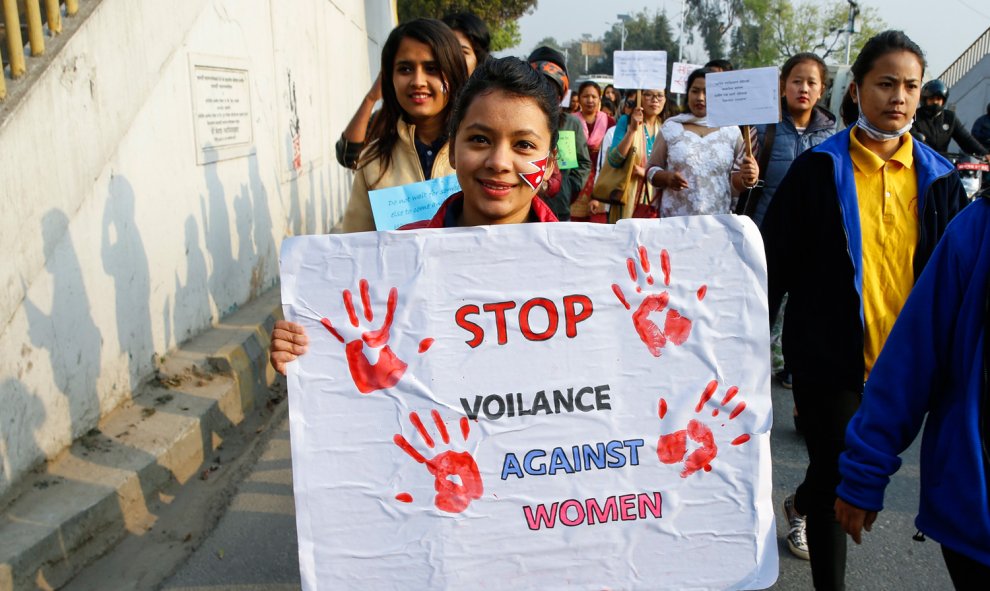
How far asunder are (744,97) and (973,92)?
Answer: 24.7 metres

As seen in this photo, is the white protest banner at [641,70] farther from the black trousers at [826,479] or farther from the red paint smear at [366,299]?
the red paint smear at [366,299]

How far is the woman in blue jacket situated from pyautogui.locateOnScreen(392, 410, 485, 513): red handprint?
33.4 inches

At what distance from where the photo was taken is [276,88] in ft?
25.9

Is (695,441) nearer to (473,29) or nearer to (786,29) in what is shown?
(473,29)

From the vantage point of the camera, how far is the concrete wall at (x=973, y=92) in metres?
24.5

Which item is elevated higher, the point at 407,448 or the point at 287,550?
the point at 407,448

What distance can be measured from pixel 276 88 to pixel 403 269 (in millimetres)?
6520

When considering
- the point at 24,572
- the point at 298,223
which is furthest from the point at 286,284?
the point at 298,223

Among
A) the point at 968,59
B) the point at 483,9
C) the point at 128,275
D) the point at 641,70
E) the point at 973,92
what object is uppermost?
the point at 483,9

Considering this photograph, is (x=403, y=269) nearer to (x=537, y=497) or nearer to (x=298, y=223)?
(x=537, y=497)

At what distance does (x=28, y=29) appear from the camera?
152 inches

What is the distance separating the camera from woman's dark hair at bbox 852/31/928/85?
2.85 m

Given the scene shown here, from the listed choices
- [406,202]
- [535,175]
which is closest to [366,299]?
[535,175]

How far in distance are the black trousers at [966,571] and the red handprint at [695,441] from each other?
1.61 ft
